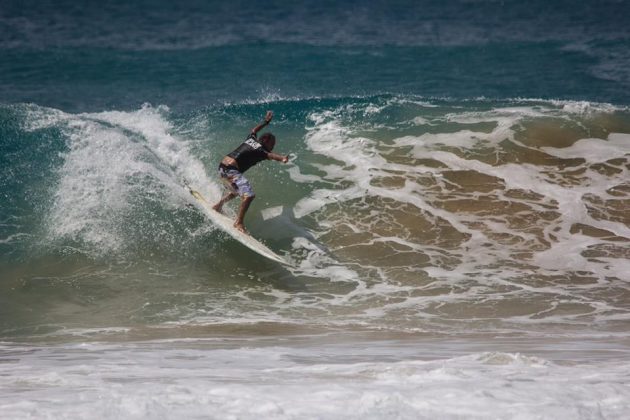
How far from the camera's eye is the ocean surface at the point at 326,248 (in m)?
5.03

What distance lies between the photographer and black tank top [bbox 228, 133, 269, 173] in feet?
35.3

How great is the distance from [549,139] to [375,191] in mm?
3909

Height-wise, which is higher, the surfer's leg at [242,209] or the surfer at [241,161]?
the surfer at [241,161]

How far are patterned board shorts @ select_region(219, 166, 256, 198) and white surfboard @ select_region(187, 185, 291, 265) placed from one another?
1.45ft

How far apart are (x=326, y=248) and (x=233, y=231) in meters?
1.43

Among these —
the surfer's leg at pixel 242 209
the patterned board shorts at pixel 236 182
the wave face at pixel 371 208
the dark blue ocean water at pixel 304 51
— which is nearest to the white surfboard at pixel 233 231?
the surfer's leg at pixel 242 209

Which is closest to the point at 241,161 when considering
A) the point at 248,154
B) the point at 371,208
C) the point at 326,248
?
the point at 248,154

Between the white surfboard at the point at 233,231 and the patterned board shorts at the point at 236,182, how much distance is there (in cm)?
44

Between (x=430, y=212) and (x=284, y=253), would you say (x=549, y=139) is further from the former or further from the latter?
Result: (x=284, y=253)

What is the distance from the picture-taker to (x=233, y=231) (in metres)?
10.6

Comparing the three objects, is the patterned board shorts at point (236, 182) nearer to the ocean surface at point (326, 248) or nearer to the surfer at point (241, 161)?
the surfer at point (241, 161)

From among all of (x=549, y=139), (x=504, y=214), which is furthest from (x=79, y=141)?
(x=549, y=139)

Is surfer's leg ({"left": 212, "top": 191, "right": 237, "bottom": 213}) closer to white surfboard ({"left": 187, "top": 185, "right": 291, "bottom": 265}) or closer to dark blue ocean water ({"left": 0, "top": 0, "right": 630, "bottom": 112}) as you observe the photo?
white surfboard ({"left": 187, "top": 185, "right": 291, "bottom": 265})

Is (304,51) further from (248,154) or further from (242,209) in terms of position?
(242,209)
